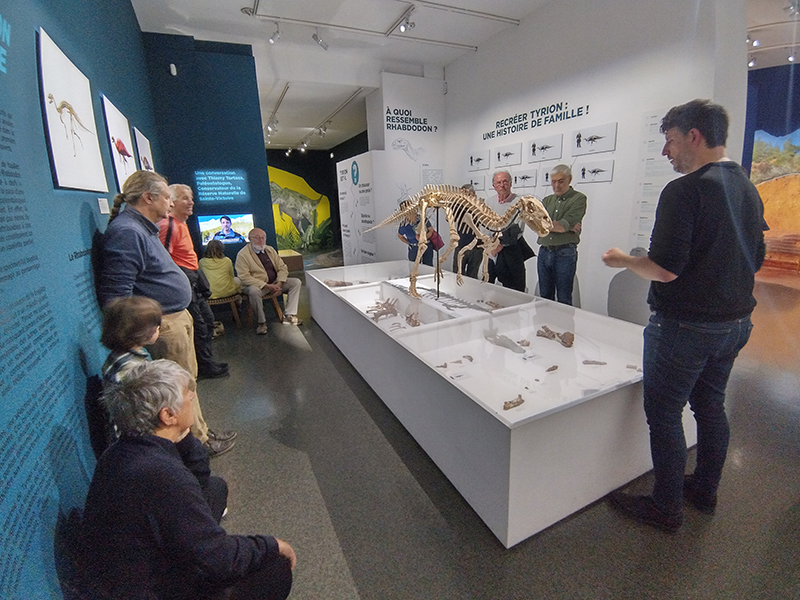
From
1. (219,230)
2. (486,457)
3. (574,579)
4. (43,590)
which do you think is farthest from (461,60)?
(43,590)

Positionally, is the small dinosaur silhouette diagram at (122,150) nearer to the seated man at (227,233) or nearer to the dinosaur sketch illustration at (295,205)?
the seated man at (227,233)

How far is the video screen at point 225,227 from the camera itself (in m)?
5.85

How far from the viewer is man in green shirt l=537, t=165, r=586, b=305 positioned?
153 inches

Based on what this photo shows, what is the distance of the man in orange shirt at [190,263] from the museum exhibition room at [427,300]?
310 mm

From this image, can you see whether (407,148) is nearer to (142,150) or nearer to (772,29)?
(142,150)

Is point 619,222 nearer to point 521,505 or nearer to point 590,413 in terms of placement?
point 590,413

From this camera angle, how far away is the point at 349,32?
5.80 metres

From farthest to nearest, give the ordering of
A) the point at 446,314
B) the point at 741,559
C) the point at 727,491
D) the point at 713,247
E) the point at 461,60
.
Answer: the point at 461,60
the point at 446,314
the point at 727,491
the point at 741,559
the point at 713,247

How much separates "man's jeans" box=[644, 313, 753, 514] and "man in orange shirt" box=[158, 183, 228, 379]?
3.57 m

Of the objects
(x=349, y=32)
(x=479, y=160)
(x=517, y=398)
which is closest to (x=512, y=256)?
(x=517, y=398)

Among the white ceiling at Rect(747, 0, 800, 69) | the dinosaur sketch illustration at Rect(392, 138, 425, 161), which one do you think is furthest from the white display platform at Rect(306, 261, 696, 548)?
the dinosaur sketch illustration at Rect(392, 138, 425, 161)

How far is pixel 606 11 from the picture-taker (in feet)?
14.0

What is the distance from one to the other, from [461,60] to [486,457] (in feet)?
22.9

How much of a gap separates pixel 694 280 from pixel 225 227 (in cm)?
591
